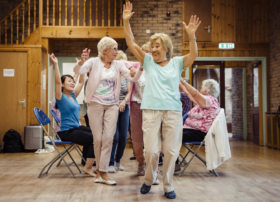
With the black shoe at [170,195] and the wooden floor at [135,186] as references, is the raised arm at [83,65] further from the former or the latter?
the black shoe at [170,195]

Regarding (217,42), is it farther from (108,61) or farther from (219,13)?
(108,61)

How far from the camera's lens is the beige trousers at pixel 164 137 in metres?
2.59

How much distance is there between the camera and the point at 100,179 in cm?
321

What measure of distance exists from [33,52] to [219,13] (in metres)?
4.76

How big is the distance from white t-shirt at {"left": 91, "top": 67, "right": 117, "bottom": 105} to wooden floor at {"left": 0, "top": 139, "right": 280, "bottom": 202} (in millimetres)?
871

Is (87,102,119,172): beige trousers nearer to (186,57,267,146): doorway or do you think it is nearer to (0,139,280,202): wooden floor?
(0,139,280,202): wooden floor

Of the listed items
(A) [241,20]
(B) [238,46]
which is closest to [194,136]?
(B) [238,46]

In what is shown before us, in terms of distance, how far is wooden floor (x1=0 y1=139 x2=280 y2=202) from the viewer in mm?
2660

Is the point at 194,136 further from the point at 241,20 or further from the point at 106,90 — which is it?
the point at 241,20

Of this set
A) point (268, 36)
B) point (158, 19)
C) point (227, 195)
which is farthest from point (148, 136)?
point (268, 36)

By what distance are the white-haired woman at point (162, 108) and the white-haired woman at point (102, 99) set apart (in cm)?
47

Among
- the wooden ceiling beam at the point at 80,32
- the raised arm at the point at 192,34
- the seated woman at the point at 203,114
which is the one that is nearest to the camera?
the raised arm at the point at 192,34

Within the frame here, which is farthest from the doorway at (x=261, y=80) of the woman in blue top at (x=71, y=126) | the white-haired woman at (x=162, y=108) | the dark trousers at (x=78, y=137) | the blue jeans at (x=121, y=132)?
the white-haired woman at (x=162, y=108)

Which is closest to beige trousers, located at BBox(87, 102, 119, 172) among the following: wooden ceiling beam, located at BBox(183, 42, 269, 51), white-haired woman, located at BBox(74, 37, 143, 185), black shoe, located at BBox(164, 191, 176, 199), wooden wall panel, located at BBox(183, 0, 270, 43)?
white-haired woman, located at BBox(74, 37, 143, 185)
